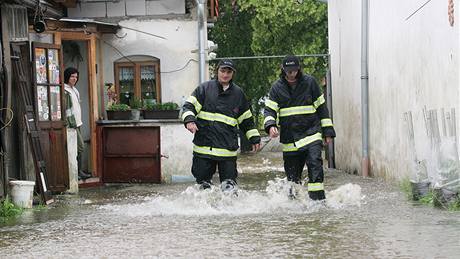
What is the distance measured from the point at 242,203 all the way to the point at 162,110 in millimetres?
6248

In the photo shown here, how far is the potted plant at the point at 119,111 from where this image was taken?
49.3 ft

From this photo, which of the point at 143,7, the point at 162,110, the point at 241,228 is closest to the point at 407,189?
the point at 241,228

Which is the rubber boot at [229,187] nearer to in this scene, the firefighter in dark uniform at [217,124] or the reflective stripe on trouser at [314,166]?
the firefighter in dark uniform at [217,124]

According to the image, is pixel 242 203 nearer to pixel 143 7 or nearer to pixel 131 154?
pixel 131 154

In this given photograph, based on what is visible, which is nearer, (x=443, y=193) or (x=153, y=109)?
(x=443, y=193)

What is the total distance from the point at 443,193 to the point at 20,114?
5.42 metres

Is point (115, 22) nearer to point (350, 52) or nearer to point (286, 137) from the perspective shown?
point (350, 52)

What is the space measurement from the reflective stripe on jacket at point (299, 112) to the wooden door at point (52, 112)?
3.67m

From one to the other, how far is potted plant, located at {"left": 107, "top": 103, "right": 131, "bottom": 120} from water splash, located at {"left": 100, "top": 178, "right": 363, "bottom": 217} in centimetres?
521

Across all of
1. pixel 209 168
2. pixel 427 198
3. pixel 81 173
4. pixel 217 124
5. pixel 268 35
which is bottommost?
pixel 81 173

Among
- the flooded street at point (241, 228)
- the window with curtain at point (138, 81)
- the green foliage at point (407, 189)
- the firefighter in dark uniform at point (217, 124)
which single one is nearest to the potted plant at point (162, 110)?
the window with curtain at point (138, 81)

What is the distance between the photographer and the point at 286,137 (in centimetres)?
944

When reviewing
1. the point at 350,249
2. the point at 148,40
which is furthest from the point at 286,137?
the point at 148,40

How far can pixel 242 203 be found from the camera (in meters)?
9.21
